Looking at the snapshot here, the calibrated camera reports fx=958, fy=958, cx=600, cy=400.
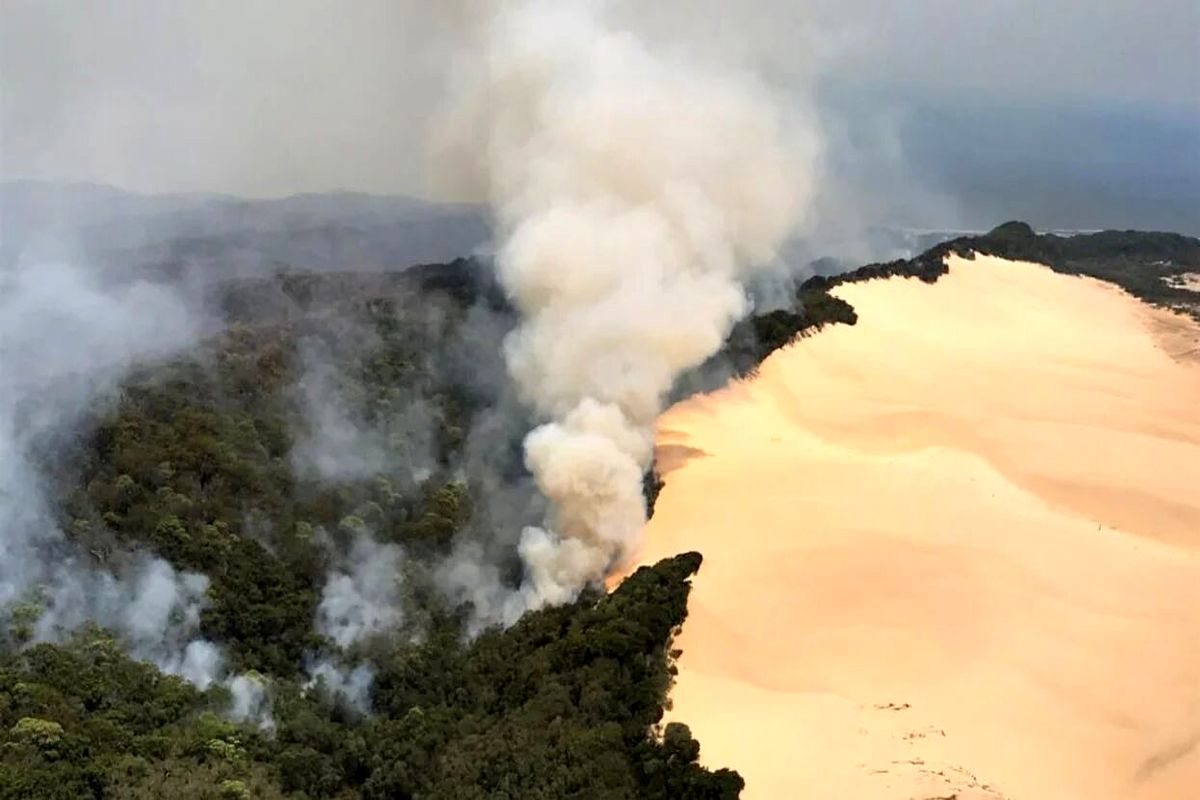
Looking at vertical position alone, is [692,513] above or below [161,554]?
above

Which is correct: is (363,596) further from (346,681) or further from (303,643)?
(346,681)

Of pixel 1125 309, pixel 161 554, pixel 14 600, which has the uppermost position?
pixel 1125 309

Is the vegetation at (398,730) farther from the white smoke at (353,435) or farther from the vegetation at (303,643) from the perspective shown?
the white smoke at (353,435)

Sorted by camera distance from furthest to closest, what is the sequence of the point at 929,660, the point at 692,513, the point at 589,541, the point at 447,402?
the point at 447,402 < the point at 692,513 < the point at 589,541 < the point at 929,660

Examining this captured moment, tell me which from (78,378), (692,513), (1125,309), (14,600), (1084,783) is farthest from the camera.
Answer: (1125,309)

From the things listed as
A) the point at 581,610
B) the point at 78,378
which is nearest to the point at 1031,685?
the point at 581,610

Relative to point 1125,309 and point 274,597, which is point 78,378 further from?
point 1125,309

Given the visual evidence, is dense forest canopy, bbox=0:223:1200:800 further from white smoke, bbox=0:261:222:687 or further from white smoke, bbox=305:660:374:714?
white smoke, bbox=0:261:222:687
